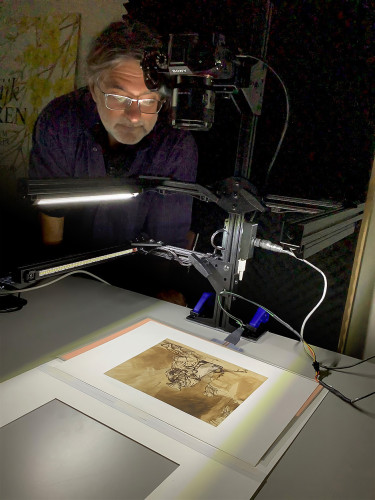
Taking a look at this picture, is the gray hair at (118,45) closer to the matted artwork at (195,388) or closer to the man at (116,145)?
the man at (116,145)

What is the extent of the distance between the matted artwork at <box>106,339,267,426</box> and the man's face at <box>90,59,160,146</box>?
0.84 m

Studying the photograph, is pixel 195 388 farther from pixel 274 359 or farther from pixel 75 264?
pixel 75 264

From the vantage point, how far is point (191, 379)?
3.30 ft

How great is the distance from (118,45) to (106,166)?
0.45 metres

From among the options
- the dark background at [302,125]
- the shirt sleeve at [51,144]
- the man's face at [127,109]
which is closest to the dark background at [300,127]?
Answer: the dark background at [302,125]

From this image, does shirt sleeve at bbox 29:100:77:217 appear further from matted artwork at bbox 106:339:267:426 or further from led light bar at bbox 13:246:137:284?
matted artwork at bbox 106:339:267:426

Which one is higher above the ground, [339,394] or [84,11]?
[84,11]

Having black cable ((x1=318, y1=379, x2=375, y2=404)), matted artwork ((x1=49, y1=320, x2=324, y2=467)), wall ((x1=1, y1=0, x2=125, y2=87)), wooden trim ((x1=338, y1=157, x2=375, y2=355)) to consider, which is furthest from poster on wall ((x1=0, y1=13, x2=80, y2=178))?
black cable ((x1=318, y1=379, x2=375, y2=404))

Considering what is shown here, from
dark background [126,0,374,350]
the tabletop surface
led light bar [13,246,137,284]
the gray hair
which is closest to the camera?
the tabletop surface

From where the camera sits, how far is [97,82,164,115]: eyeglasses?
4.90 ft

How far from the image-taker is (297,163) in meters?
1.31

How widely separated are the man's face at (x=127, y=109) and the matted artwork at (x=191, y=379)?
2.74ft

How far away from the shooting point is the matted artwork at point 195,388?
82 cm

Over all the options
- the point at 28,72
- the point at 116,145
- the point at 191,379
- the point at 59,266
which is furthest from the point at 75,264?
the point at 28,72
